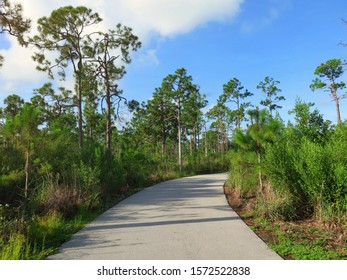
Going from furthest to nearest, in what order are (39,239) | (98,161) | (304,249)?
(98,161)
(39,239)
(304,249)

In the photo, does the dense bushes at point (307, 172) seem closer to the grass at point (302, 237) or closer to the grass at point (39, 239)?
the grass at point (302, 237)

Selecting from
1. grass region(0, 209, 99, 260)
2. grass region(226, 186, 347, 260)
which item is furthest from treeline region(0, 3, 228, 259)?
grass region(226, 186, 347, 260)

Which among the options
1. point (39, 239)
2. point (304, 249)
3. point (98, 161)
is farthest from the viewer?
point (98, 161)

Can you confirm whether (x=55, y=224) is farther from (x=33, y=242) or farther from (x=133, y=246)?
(x=133, y=246)

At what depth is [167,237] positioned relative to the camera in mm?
5648

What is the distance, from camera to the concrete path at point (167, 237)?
15.3 ft

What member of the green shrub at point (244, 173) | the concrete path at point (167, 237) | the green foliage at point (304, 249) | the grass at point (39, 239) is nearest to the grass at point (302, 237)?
the green foliage at point (304, 249)

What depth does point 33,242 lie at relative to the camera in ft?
17.1

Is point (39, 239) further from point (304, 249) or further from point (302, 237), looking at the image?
point (302, 237)

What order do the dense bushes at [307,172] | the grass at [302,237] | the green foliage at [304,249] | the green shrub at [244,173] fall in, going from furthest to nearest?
the green shrub at [244,173] < the dense bushes at [307,172] < the grass at [302,237] < the green foliage at [304,249]

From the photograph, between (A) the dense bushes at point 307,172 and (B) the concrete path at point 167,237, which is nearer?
(B) the concrete path at point 167,237

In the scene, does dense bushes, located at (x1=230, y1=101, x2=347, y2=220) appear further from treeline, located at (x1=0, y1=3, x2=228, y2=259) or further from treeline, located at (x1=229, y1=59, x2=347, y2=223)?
treeline, located at (x1=0, y1=3, x2=228, y2=259)

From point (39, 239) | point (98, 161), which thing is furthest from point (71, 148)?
point (39, 239)
